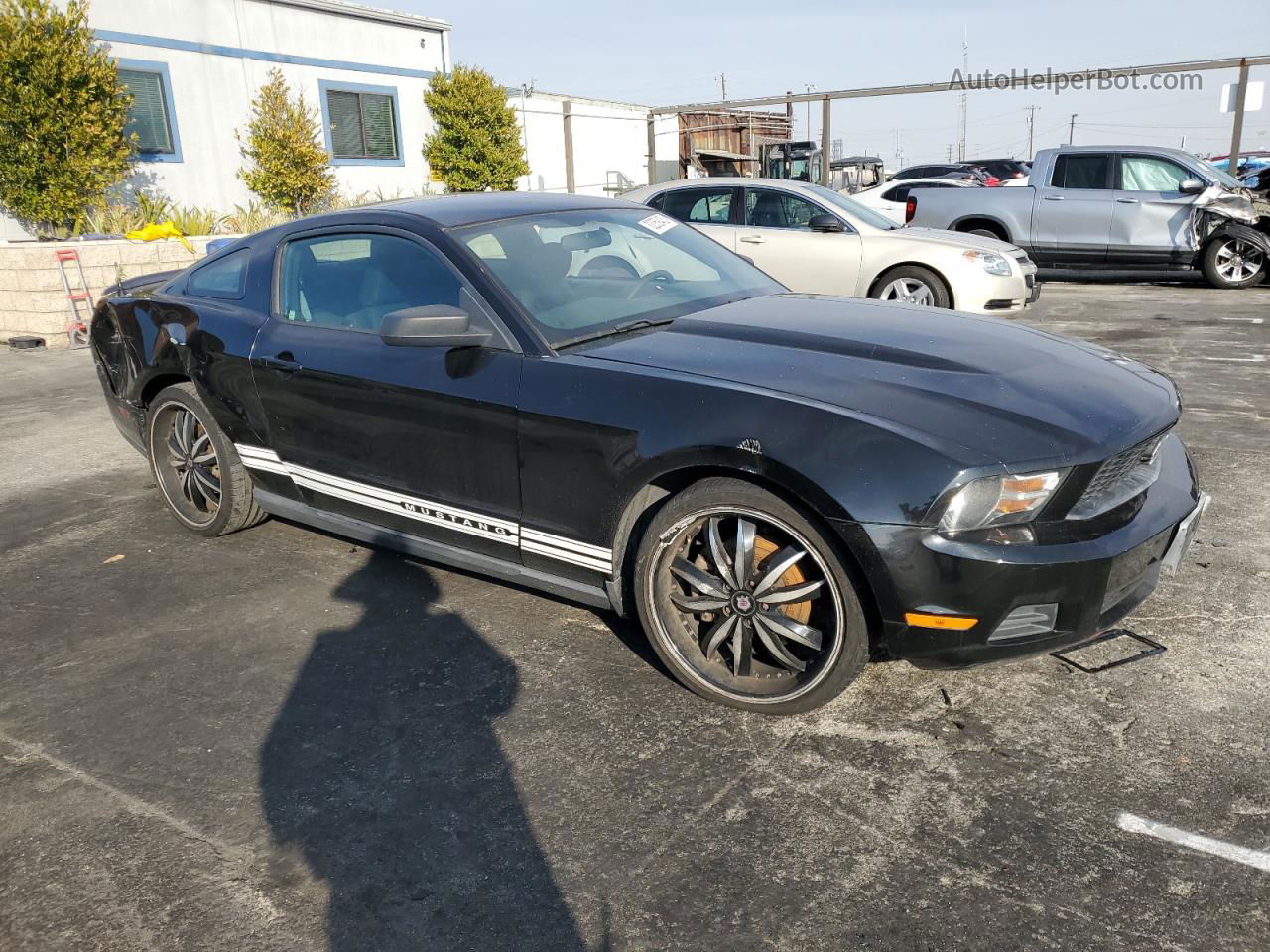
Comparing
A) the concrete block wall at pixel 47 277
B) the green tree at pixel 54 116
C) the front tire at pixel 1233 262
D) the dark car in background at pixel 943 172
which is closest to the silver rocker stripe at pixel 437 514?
the concrete block wall at pixel 47 277

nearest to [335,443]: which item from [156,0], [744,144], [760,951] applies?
[760,951]

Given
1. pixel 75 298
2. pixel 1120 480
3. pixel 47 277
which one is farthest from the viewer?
pixel 75 298

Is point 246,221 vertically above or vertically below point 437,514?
above

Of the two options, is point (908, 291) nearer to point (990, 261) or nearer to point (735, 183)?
point (990, 261)

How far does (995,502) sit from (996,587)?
226mm

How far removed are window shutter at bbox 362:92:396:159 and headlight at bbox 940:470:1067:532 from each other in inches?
762

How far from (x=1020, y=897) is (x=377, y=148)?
66.3 ft

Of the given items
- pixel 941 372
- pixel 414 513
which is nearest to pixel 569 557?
pixel 414 513

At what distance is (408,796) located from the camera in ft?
9.09

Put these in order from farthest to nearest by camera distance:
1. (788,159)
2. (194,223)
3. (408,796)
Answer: (788,159) < (194,223) < (408,796)

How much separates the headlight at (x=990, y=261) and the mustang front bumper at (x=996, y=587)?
6.84 metres

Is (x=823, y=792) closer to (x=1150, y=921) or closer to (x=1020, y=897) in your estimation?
(x=1020, y=897)

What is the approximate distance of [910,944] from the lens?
2160 millimetres

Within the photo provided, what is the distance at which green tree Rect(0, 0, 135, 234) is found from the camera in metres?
11.7
